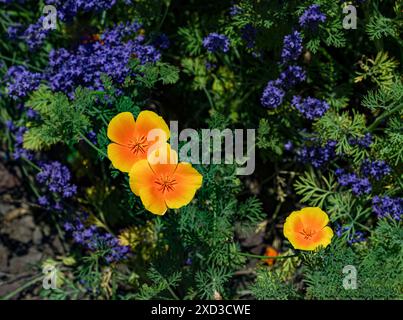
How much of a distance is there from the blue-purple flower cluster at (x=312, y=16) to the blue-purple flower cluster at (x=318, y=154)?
57cm

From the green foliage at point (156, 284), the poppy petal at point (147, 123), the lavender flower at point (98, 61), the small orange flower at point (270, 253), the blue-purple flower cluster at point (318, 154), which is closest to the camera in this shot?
the poppy petal at point (147, 123)

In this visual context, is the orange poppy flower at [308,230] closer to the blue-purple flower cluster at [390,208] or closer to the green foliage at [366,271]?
the green foliage at [366,271]

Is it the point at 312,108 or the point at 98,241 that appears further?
the point at 98,241

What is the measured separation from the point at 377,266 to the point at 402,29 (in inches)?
43.6

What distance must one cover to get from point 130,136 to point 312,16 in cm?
97

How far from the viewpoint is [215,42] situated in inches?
125

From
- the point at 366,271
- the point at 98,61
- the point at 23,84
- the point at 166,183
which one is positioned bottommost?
the point at 366,271

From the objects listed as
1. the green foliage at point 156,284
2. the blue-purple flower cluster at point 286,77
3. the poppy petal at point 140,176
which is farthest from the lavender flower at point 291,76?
the green foliage at point 156,284

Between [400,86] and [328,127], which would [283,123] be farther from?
[400,86]

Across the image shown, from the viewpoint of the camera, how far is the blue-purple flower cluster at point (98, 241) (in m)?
3.33

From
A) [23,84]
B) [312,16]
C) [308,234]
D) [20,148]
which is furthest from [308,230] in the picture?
[20,148]

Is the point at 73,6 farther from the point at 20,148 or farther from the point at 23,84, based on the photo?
the point at 20,148

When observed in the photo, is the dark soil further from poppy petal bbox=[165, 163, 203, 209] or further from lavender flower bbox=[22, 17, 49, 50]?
poppy petal bbox=[165, 163, 203, 209]
